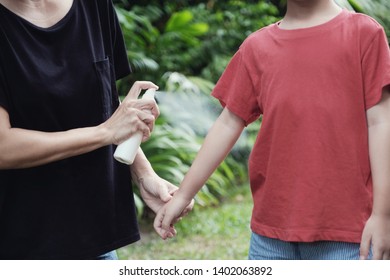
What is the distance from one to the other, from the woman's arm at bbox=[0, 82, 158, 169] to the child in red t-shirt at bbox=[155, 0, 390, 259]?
14.9 inches

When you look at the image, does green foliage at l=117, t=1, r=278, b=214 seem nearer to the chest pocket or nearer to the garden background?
the garden background

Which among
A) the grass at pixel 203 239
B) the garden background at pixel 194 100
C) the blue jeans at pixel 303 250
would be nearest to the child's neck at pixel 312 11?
the blue jeans at pixel 303 250

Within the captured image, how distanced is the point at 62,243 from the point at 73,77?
16.6 inches

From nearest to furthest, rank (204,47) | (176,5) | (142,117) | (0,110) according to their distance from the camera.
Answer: (0,110), (142,117), (204,47), (176,5)

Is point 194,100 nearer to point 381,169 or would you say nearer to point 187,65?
point 187,65

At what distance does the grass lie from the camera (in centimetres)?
429

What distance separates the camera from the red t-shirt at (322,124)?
1543 mm

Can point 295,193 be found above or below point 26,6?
below

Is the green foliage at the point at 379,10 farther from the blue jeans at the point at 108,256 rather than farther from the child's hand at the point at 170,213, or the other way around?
the blue jeans at the point at 108,256

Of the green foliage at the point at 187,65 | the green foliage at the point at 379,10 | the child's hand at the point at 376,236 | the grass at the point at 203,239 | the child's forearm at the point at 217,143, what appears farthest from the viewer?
the green foliage at the point at 187,65
